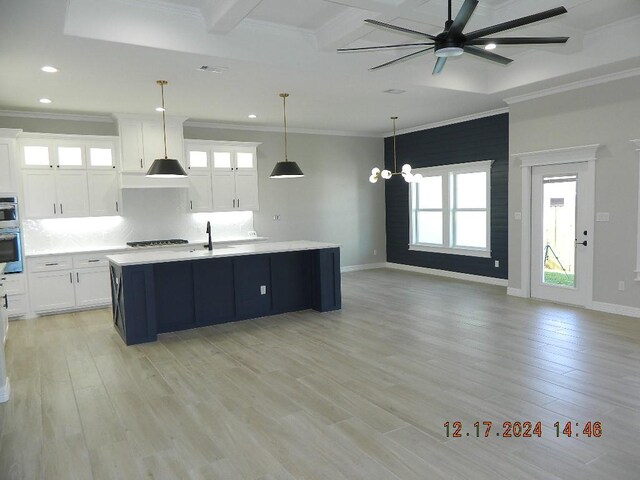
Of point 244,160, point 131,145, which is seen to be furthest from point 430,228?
point 131,145

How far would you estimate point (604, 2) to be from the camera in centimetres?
443

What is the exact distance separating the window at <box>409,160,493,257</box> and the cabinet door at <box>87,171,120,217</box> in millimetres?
5604

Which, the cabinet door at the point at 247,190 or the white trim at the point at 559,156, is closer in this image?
the white trim at the point at 559,156

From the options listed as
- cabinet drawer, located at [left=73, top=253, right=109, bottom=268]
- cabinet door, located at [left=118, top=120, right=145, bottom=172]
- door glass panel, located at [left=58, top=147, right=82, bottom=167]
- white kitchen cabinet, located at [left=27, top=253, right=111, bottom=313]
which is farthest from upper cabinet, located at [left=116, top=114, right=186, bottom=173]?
white kitchen cabinet, located at [left=27, top=253, right=111, bottom=313]

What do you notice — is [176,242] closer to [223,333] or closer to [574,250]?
[223,333]

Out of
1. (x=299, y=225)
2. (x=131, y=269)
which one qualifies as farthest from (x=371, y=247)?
(x=131, y=269)

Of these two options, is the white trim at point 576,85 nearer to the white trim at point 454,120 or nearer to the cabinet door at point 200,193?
the white trim at point 454,120

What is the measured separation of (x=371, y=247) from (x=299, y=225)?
1.86 meters

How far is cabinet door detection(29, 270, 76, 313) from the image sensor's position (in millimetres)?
6418

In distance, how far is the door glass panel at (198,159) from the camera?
25.3ft

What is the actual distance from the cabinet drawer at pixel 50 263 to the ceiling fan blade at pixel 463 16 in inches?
232


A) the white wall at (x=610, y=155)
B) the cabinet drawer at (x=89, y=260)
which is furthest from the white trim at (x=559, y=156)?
the cabinet drawer at (x=89, y=260)

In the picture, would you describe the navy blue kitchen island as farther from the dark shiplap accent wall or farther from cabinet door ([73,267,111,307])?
the dark shiplap accent wall

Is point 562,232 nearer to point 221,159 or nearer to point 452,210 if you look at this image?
point 452,210
